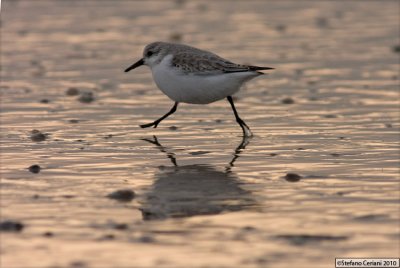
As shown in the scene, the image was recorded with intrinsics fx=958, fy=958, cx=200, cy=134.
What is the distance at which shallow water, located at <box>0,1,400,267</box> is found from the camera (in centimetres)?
607

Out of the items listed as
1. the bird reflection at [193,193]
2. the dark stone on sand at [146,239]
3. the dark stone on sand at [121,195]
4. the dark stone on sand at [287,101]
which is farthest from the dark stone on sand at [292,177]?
the dark stone on sand at [287,101]

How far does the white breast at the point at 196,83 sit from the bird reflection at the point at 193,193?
3.70ft

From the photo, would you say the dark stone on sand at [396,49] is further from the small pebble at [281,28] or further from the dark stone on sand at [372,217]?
the dark stone on sand at [372,217]

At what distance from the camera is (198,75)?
9.60m

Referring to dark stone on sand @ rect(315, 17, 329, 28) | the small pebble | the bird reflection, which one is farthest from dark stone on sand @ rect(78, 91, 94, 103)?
dark stone on sand @ rect(315, 17, 329, 28)

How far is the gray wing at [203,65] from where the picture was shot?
952 centimetres

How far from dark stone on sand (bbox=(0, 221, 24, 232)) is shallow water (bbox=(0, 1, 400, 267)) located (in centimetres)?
12

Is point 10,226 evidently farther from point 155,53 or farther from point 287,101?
point 287,101

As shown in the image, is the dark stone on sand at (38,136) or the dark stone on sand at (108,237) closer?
the dark stone on sand at (108,237)

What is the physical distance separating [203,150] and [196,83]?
760 mm

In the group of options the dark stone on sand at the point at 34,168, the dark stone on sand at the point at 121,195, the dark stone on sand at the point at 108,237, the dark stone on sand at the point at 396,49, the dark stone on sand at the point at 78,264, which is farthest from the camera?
the dark stone on sand at the point at 396,49

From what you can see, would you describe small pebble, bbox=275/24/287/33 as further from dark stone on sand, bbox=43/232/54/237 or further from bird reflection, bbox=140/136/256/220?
dark stone on sand, bbox=43/232/54/237

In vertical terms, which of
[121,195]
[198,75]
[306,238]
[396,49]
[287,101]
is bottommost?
[396,49]

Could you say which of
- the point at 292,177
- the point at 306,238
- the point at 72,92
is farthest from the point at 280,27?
the point at 306,238
